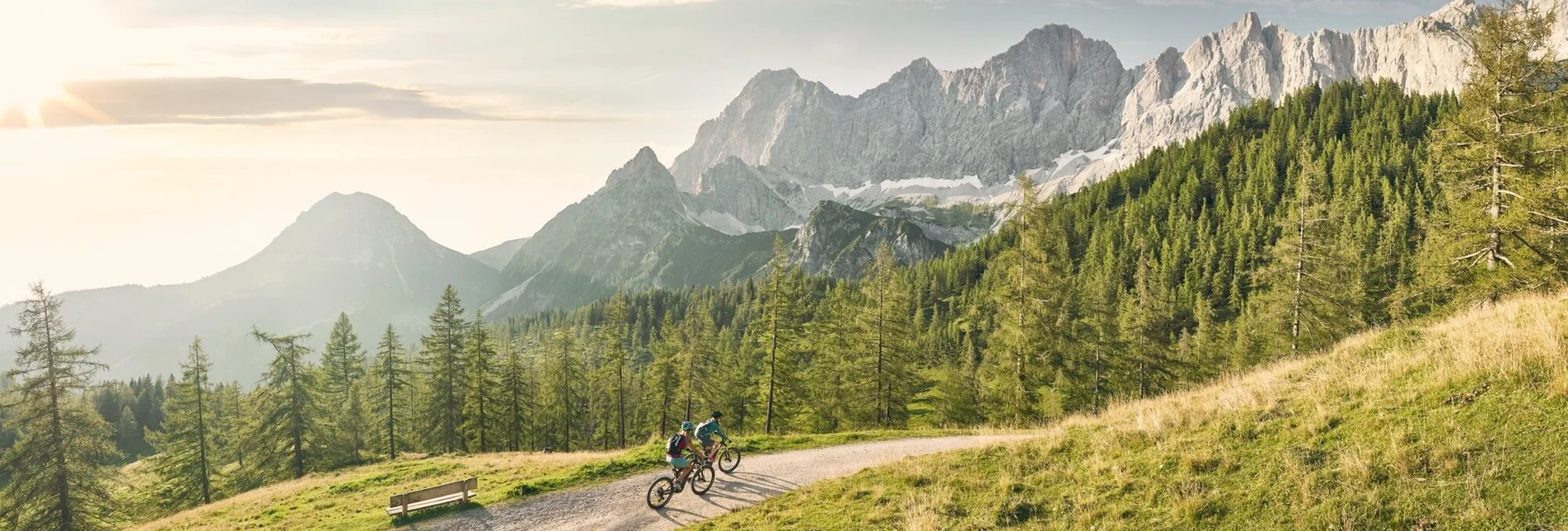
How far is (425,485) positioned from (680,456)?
1769cm

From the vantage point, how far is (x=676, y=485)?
19875mm

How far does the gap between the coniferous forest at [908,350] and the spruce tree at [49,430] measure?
4.4 inches

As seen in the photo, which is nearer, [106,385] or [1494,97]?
[1494,97]

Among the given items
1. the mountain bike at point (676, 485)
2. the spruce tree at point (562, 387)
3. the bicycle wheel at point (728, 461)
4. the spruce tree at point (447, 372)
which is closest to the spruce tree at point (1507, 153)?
the bicycle wheel at point (728, 461)

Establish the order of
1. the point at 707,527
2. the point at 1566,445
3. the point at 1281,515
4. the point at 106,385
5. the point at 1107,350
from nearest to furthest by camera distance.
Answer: the point at 1566,445, the point at 1281,515, the point at 707,527, the point at 106,385, the point at 1107,350

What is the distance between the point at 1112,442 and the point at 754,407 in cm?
5083

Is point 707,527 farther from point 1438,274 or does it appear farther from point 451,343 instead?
point 451,343

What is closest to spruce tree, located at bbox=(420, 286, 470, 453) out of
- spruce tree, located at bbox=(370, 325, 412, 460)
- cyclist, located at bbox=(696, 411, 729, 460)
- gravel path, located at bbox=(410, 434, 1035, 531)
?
spruce tree, located at bbox=(370, 325, 412, 460)

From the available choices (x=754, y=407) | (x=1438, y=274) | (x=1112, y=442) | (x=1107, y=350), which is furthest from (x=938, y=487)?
(x=754, y=407)

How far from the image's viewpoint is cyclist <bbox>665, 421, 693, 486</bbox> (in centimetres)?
1983

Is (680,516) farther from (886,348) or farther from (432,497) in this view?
(886,348)

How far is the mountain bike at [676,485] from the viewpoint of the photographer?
773 inches

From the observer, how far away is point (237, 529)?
980 inches

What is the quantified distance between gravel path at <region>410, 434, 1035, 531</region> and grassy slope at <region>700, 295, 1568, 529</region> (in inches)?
84.4
